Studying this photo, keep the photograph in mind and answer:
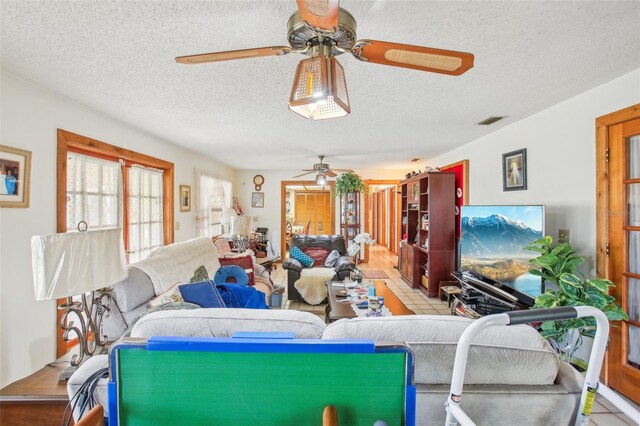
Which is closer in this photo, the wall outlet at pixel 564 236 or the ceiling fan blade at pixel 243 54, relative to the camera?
the ceiling fan blade at pixel 243 54

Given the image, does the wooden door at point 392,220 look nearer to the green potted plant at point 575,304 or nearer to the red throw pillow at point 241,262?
the red throw pillow at point 241,262

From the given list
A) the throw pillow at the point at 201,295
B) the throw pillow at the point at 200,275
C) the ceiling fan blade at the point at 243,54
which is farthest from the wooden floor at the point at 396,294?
the ceiling fan blade at the point at 243,54

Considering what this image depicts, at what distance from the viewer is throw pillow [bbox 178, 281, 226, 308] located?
1989mm

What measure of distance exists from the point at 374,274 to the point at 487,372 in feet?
17.3

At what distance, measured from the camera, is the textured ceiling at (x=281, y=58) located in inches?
56.7

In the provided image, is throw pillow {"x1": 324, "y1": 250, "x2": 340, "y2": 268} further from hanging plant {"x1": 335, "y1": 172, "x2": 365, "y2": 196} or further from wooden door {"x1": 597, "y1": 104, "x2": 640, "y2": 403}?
wooden door {"x1": 597, "y1": 104, "x2": 640, "y2": 403}

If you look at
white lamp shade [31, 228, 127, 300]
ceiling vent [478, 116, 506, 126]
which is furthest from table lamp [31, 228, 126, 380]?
ceiling vent [478, 116, 506, 126]

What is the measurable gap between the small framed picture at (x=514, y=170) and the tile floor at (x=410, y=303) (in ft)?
5.97

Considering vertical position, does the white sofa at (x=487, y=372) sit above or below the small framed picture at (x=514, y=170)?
below

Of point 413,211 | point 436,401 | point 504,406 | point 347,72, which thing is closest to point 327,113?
point 347,72

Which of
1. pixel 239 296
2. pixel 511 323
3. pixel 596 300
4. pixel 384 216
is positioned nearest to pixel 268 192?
pixel 384 216

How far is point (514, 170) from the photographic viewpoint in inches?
133

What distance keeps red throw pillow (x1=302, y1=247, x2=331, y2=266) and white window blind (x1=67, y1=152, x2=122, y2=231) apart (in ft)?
8.97

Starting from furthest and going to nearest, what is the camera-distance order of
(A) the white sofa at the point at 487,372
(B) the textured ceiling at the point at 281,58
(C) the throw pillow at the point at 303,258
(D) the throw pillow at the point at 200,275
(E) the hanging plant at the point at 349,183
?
(E) the hanging plant at the point at 349,183
(C) the throw pillow at the point at 303,258
(D) the throw pillow at the point at 200,275
(B) the textured ceiling at the point at 281,58
(A) the white sofa at the point at 487,372
